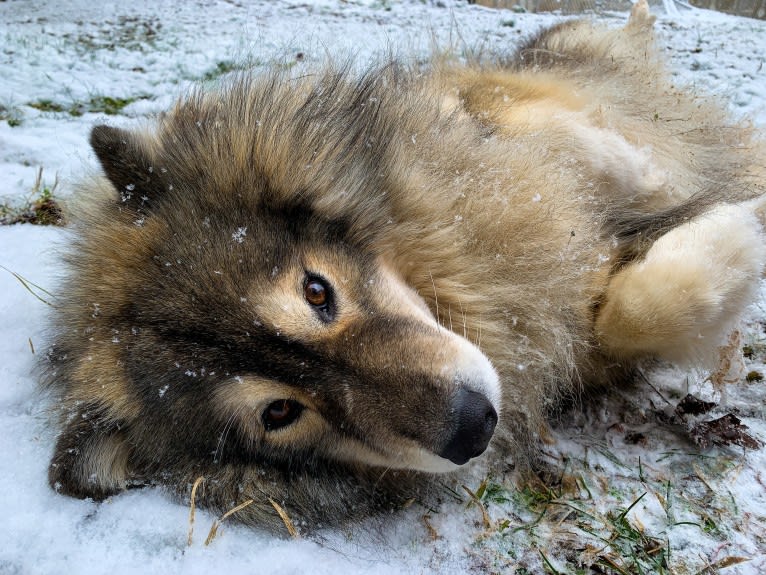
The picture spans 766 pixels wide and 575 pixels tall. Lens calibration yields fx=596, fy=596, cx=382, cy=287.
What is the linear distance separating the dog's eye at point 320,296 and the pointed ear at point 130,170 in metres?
0.56

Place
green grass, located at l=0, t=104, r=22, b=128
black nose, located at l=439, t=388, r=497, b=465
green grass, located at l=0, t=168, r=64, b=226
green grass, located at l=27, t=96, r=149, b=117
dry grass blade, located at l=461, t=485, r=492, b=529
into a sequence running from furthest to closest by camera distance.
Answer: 1. green grass, located at l=27, t=96, r=149, b=117
2. green grass, located at l=0, t=104, r=22, b=128
3. green grass, located at l=0, t=168, r=64, b=226
4. dry grass blade, located at l=461, t=485, r=492, b=529
5. black nose, located at l=439, t=388, r=497, b=465

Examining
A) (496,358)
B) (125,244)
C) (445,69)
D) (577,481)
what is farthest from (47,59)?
(577,481)

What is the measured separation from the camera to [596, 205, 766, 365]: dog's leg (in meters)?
2.05

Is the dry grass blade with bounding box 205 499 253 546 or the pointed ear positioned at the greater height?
the pointed ear

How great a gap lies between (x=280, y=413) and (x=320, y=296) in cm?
39

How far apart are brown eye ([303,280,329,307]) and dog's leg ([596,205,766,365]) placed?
42.5 inches

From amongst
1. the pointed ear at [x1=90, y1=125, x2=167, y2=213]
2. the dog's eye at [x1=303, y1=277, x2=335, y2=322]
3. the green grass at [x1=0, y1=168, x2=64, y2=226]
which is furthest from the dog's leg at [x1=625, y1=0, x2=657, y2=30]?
the green grass at [x1=0, y1=168, x2=64, y2=226]

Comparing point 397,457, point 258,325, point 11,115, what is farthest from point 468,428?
point 11,115

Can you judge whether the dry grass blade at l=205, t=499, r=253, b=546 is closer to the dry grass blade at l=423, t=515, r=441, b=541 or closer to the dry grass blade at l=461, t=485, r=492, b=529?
the dry grass blade at l=423, t=515, r=441, b=541

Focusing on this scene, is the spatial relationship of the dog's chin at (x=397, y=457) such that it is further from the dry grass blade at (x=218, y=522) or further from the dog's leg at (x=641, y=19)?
the dog's leg at (x=641, y=19)

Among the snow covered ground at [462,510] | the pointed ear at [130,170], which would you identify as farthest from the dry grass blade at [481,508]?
the pointed ear at [130,170]

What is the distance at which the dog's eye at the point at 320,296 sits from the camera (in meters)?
1.78

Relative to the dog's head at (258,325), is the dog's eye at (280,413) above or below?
below

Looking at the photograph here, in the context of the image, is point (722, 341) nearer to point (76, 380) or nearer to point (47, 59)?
point (76, 380)
